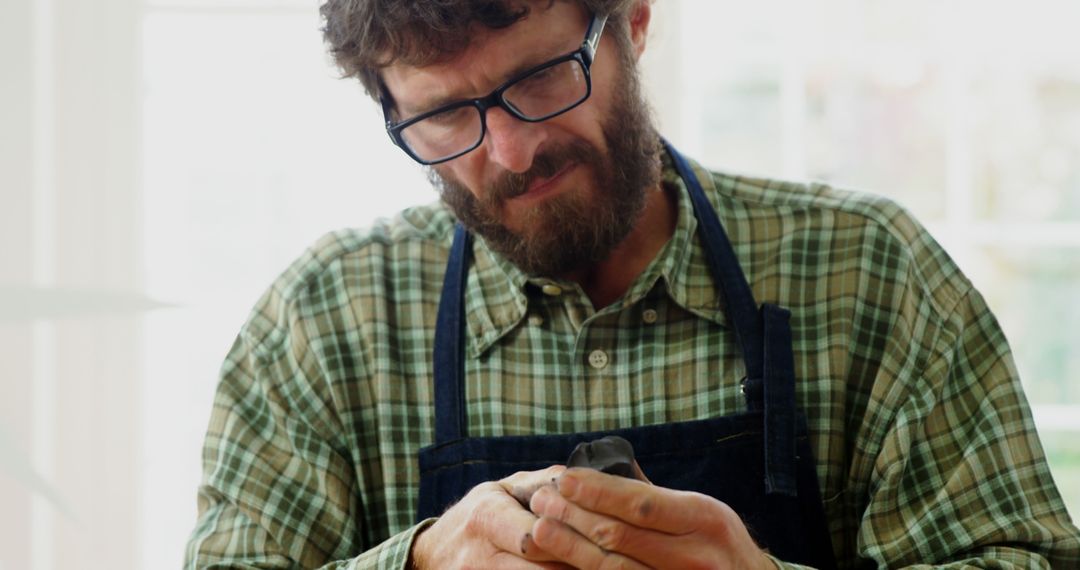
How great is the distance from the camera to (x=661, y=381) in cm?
153

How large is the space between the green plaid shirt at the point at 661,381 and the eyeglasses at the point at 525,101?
0.68 feet

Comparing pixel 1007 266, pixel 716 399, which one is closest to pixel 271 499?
pixel 716 399

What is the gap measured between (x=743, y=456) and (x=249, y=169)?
1.36 m

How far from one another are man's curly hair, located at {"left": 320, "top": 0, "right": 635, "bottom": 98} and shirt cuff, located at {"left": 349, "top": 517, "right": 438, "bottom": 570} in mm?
556

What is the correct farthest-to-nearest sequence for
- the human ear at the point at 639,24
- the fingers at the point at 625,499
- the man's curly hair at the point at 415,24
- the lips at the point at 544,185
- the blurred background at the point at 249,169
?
the blurred background at the point at 249,169 < the human ear at the point at 639,24 < the lips at the point at 544,185 < the man's curly hair at the point at 415,24 < the fingers at the point at 625,499

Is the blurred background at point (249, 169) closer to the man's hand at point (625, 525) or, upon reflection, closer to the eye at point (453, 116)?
the eye at point (453, 116)

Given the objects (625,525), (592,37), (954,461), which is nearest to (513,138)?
(592,37)

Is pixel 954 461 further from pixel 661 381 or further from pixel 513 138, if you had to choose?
pixel 513 138

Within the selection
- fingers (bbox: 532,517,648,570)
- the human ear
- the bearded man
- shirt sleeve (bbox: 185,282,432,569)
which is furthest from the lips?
fingers (bbox: 532,517,648,570)

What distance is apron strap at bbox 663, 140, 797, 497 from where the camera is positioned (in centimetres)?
146

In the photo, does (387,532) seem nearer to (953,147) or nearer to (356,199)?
(356,199)

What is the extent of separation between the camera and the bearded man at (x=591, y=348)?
4.67 feet

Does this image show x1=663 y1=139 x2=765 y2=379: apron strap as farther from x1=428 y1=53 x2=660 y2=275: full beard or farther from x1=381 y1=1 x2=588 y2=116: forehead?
x1=381 y1=1 x2=588 y2=116: forehead

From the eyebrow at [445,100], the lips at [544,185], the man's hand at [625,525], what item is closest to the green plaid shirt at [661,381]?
the lips at [544,185]
